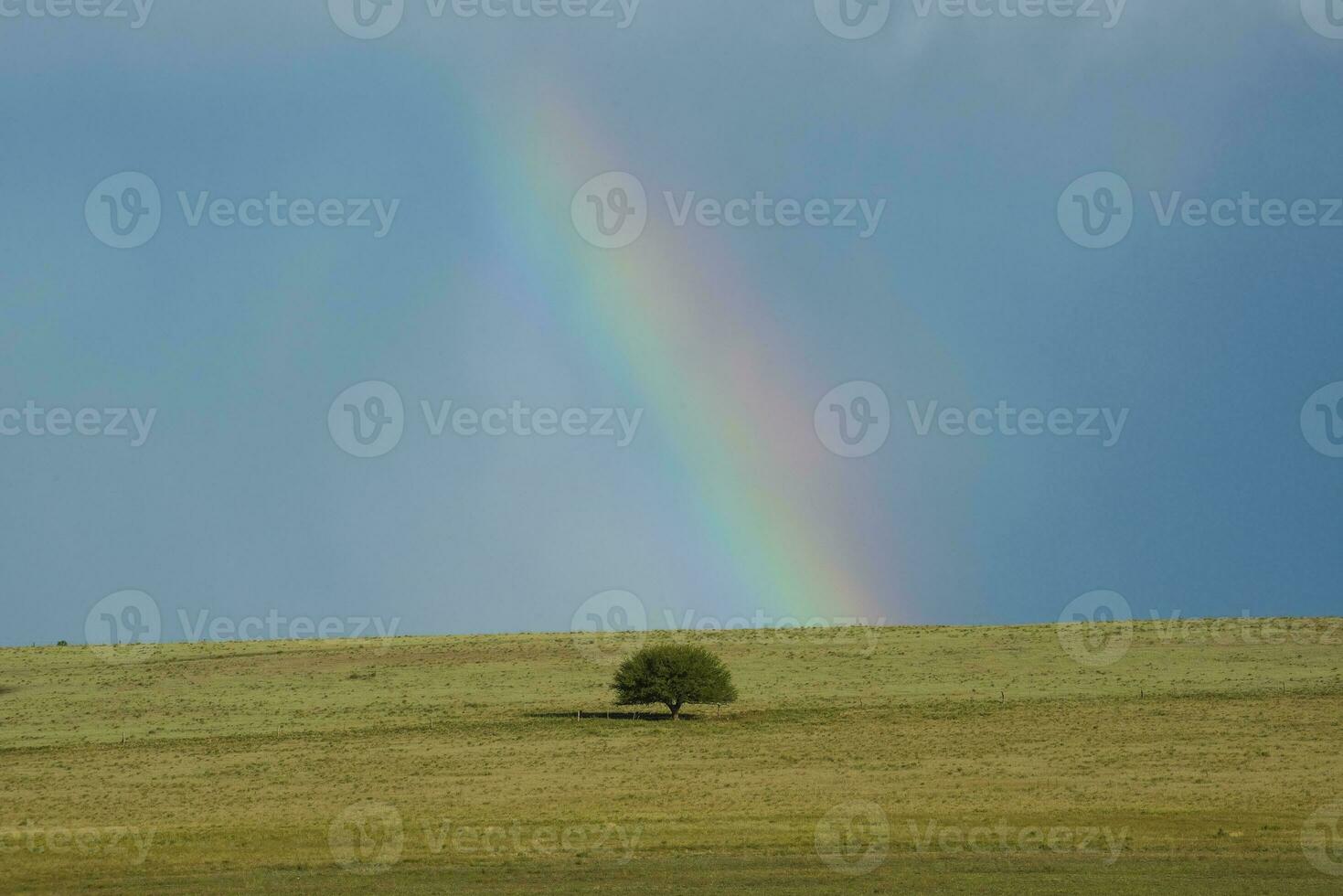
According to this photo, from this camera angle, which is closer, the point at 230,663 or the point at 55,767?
the point at 55,767

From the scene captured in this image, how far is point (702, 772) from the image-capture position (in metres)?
63.4

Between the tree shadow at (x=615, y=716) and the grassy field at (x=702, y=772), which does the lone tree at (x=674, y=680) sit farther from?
the grassy field at (x=702, y=772)

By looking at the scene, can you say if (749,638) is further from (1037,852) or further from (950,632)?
(1037,852)

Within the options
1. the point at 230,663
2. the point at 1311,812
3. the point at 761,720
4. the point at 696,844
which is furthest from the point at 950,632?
the point at 696,844

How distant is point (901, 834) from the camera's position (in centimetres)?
4759

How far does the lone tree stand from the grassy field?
1.27 metres

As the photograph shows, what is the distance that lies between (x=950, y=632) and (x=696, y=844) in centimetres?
7299
